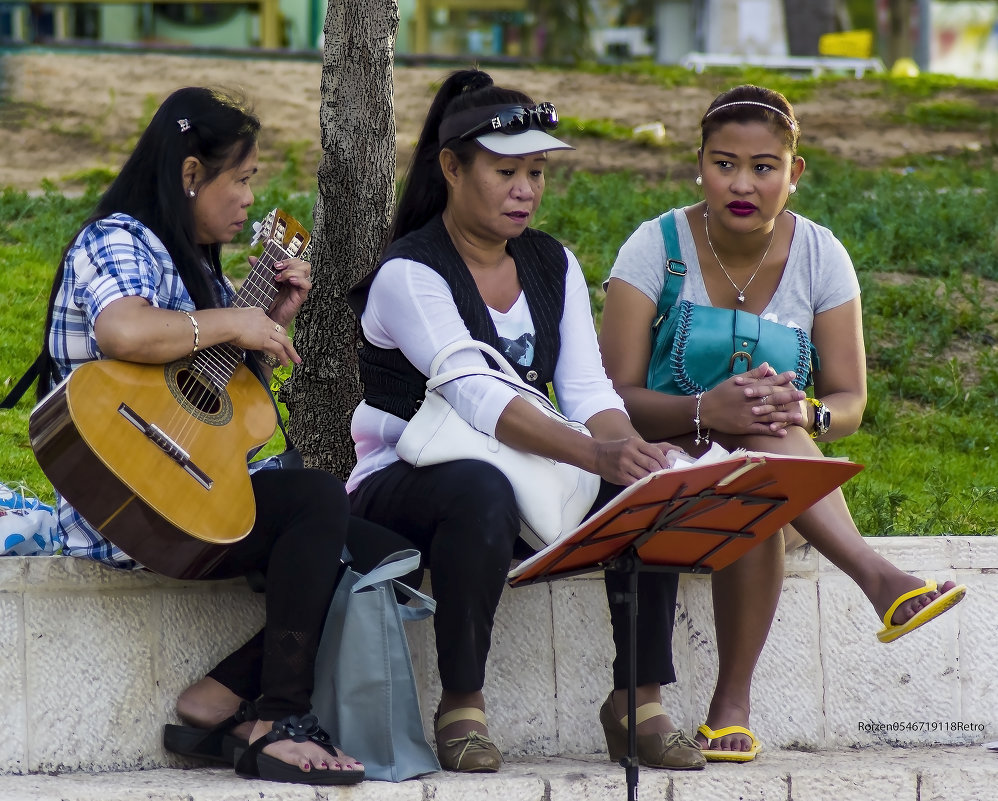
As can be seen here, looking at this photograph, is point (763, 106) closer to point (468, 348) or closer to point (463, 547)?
point (468, 348)

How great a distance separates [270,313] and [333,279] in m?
1.25

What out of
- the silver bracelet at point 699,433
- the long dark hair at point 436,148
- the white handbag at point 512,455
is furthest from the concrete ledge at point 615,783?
the long dark hair at point 436,148

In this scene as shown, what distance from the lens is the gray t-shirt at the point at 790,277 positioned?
13.3ft

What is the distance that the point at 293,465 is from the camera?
363 cm

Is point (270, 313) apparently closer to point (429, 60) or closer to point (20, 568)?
point (20, 568)

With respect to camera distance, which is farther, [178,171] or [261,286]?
[261,286]

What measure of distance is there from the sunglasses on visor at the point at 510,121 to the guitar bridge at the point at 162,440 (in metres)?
1.17

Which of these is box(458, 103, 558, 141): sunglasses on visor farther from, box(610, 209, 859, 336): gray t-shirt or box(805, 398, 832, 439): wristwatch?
box(805, 398, 832, 439): wristwatch

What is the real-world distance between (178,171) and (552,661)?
171 centimetres

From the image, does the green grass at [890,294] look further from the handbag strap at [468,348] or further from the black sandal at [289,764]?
the black sandal at [289,764]

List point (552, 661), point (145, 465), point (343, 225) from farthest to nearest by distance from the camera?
point (343, 225) < point (552, 661) < point (145, 465)

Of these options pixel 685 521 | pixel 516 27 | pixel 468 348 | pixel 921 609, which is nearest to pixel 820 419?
pixel 921 609

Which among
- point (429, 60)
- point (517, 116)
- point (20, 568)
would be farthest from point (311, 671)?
point (429, 60)

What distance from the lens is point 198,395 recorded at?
10.9 feet
